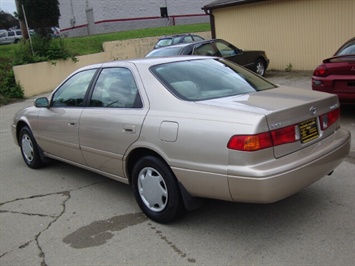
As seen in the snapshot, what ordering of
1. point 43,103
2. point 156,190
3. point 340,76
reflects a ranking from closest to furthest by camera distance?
1. point 156,190
2. point 43,103
3. point 340,76

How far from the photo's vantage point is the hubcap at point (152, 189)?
3.75 metres

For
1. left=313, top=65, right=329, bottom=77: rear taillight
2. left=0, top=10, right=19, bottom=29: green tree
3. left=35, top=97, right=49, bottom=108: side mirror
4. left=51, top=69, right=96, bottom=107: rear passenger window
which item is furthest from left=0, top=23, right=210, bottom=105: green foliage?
left=0, top=10, right=19, bottom=29: green tree

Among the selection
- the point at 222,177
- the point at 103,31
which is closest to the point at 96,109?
the point at 222,177

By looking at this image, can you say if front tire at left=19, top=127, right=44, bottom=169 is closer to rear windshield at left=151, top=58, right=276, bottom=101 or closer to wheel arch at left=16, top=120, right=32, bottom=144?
wheel arch at left=16, top=120, right=32, bottom=144

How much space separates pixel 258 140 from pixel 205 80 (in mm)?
1180

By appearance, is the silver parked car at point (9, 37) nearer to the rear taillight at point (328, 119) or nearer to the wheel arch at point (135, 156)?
the wheel arch at point (135, 156)

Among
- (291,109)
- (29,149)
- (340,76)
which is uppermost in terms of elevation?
(291,109)

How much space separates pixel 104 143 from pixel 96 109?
43 centimetres

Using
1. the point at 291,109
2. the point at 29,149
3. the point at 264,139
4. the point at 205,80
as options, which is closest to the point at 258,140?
the point at 264,139

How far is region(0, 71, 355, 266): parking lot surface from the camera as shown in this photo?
10.6 feet

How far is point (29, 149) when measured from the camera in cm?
595

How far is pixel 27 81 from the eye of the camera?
51.4ft

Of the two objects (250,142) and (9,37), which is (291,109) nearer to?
(250,142)

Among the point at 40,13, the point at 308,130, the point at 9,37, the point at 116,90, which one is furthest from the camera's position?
the point at 9,37
